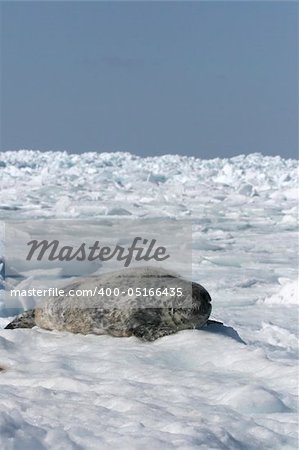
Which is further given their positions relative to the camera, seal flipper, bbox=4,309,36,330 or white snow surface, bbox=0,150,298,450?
seal flipper, bbox=4,309,36,330

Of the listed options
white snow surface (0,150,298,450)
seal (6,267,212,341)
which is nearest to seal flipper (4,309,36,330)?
seal (6,267,212,341)

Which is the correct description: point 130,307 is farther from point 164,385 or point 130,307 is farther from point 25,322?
point 164,385

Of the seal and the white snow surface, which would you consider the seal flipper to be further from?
the white snow surface

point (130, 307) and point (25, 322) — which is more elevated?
point (130, 307)

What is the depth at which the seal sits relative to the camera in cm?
466

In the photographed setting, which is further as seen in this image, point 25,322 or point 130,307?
point 25,322

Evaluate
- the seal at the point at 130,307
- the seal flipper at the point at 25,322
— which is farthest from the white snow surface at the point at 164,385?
the seal flipper at the point at 25,322

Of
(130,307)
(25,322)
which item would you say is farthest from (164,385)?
(25,322)

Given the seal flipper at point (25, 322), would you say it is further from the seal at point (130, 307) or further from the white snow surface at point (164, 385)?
the white snow surface at point (164, 385)

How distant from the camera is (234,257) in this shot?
42.5ft

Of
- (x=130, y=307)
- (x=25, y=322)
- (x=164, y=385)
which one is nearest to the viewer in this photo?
(x=164, y=385)

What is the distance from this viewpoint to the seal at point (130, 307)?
4664mm

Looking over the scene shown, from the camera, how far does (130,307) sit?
4.72 metres

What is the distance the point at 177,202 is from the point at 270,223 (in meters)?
5.38
